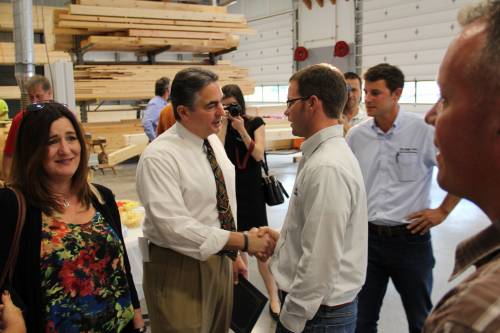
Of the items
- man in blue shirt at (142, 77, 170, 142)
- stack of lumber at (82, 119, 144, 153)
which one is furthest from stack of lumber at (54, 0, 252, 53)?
man in blue shirt at (142, 77, 170, 142)

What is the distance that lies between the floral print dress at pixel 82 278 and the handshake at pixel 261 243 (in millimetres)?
587

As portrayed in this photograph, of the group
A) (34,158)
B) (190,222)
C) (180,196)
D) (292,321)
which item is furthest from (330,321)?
(34,158)

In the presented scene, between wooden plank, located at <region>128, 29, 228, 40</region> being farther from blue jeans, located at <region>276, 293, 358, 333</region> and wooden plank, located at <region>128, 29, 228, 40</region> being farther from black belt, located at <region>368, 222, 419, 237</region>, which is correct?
blue jeans, located at <region>276, 293, 358, 333</region>

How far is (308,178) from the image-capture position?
5.45 ft

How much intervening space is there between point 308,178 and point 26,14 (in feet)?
Answer: 16.3

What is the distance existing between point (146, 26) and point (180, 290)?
7.59 metres

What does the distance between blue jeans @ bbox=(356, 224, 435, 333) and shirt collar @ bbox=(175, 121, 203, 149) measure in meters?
1.19

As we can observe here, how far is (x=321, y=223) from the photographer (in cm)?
159

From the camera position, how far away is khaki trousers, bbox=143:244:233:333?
79.3 inches

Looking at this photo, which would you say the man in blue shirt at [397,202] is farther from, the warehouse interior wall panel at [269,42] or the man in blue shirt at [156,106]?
the warehouse interior wall panel at [269,42]

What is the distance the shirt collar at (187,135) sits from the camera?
2107mm

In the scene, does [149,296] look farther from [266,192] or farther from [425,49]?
[425,49]

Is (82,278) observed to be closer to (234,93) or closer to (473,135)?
(473,135)

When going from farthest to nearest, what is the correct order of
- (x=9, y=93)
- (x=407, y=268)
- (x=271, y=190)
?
(x=9, y=93) → (x=271, y=190) → (x=407, y=268)
